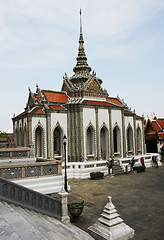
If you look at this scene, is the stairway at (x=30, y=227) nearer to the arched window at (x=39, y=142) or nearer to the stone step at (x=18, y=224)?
the stone step at (x=18, y=224)

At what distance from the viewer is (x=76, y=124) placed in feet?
80.3

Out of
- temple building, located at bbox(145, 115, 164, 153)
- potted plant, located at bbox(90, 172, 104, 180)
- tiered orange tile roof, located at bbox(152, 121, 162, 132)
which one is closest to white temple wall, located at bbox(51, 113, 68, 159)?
potted plant, located at bbox(90, 172, 104, 180)

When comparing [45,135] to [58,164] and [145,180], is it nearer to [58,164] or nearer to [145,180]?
[58,164]

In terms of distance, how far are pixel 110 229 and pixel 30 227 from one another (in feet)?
8.88

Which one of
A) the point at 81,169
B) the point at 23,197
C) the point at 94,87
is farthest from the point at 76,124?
the point at 23,197

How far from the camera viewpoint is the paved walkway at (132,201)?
8625mm

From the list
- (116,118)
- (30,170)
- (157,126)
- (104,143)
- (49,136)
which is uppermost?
(116,118)

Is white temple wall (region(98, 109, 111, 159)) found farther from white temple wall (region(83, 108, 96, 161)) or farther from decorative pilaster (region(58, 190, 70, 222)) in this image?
decorative pilaster (region(58, 190, 70, 222))

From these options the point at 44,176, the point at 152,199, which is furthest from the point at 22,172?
the point at 152,199

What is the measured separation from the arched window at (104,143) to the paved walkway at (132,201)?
25.0 feet

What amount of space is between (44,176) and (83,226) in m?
5.66

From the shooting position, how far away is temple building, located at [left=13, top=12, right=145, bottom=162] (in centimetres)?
2416

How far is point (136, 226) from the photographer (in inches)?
341

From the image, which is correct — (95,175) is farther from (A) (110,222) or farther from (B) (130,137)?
(B) (130,137)
